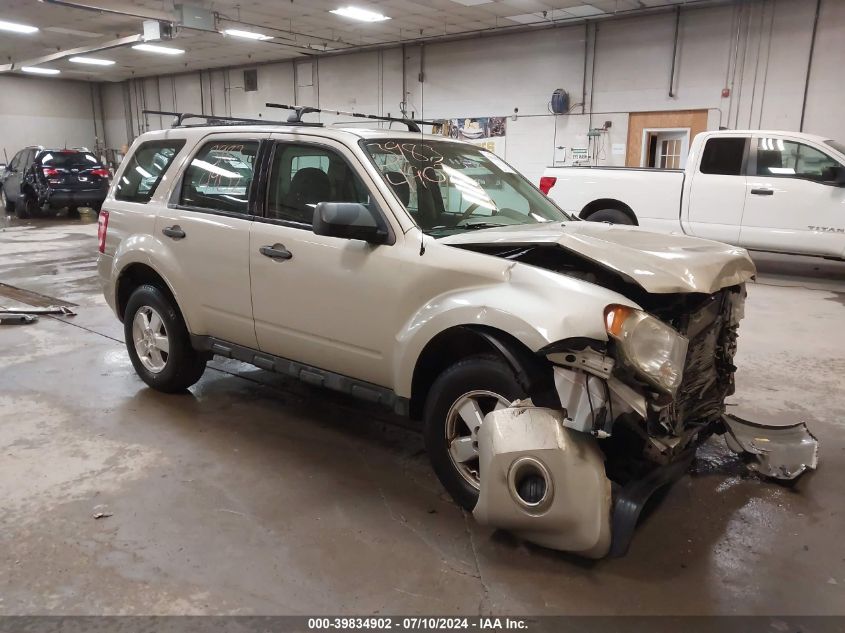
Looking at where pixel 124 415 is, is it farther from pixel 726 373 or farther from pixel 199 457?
pixel 726 373

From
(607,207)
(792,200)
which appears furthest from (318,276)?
(792,200)

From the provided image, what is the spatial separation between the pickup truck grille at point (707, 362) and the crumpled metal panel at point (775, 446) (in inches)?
10.3

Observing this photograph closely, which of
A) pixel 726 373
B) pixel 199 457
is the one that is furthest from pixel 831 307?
pixel 199 457

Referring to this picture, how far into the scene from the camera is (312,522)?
295 cm

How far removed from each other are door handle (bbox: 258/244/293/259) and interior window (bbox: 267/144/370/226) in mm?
170

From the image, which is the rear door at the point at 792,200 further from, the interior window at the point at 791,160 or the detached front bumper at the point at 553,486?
the detached front bumper at the point at 553,486

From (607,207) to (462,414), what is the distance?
736cm

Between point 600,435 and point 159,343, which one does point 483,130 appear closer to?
point 159,343

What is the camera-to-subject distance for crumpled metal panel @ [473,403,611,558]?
2.43 meters

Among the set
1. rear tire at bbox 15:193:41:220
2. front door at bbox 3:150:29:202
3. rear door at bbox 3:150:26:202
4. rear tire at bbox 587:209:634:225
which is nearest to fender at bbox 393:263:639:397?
rear tire at bbox 587:209:634:225

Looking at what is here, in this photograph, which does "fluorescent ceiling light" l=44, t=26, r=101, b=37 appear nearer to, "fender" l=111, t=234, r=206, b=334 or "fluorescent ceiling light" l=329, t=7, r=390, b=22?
"fluorescent ceiling light" l=329, t=7, r=390, b=22

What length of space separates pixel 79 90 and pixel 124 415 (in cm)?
2768

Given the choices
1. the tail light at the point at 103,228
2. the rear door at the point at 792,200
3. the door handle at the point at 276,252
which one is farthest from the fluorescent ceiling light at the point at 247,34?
the door handle at the point at 276,252

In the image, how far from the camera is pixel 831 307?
24.1 feet
